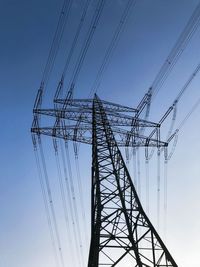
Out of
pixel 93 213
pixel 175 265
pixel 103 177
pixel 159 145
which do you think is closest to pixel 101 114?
pixel 159 145

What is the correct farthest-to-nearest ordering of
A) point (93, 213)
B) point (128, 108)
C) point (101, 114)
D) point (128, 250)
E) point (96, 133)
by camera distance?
point (128, 108) < point (101, 114) < point (96, 133) < point (93, 213) < point (128, 250)

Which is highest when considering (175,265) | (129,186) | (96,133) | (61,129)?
(61,129)

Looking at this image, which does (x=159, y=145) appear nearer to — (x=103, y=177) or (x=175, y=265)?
(x=103, y=177)

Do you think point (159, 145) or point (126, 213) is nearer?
point (126, 213)

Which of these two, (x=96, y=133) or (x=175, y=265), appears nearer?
(x=175, y=265)

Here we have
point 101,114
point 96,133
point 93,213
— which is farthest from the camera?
point 101,114

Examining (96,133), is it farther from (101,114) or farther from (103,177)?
(103,177)

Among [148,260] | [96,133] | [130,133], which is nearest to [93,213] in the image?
[148,260]

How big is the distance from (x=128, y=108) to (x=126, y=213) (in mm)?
10383

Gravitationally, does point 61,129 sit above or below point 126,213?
above

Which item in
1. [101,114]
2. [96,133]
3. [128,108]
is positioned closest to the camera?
[96,133]

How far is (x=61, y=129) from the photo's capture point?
24.3 m

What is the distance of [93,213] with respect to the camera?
17.2 m

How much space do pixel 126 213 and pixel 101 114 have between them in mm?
8741
